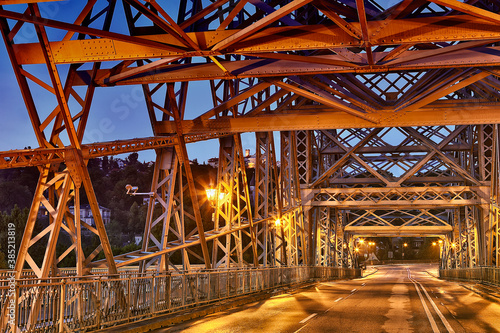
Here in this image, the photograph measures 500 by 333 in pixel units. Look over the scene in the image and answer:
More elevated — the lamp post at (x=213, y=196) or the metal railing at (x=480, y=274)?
the lamp post at (x=213, y=196)

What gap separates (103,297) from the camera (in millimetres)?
12383

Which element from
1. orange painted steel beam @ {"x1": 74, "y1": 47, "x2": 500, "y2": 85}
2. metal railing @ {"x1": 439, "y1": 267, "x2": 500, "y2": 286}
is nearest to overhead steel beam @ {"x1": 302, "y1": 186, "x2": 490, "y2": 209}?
metal railing @ {"x1": 439, "y1": 267, "x2": 500, "y2": 286}

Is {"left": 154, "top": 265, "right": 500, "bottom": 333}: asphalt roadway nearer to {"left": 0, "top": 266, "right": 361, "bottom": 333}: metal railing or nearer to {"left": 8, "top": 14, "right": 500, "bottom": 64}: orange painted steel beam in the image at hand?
{"left": 0, "top": 266, "right": 361, "bottom": 333}: metal railing

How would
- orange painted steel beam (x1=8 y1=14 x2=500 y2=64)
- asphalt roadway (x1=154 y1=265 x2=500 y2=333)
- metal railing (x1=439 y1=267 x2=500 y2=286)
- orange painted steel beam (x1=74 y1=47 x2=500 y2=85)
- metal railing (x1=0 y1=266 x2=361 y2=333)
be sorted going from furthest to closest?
1. metal railing (x1=439 y1=267 x2=500 y2=286)
2. orange painted steel beam (x1=74 y1=47 x2=500 y2=85)
3. asphalt roadway (x1=154 y1=265 x2=500 y2=333)
4. orange painted steel beam (x1=8 y1=14 x2=500 y2=64)
5. metal railing (x1=0 y1=266 x2=361 y2=333)

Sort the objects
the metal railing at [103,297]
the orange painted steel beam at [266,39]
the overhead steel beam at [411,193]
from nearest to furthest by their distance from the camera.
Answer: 1. the metal railing at [103,297]
2. the orange painted steel beam at [266,39]
3. the overhead steel beam at [411,193]

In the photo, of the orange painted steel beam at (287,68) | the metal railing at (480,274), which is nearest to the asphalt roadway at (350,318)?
the orange painted steel beam at (287,68)

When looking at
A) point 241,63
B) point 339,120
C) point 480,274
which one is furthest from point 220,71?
point 480,274

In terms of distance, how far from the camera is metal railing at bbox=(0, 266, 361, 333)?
1023cm

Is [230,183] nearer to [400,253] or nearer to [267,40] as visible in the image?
[267,40]

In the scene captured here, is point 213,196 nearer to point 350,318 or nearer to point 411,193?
point 350,318

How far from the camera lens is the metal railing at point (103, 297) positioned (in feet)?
33.6

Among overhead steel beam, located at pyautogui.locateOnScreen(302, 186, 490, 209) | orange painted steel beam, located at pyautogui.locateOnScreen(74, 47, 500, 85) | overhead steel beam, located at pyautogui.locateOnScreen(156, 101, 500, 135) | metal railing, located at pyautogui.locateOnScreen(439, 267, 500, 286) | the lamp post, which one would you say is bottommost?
metal railing, located at pyautogui.locateOnScreen(439, 267, 500, 286)

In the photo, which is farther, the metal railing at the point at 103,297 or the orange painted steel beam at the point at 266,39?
the orange painted steel beam at the point at 266,39

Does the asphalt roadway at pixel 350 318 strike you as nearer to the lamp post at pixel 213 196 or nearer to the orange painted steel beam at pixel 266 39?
the lamp post at pixel 213 196
